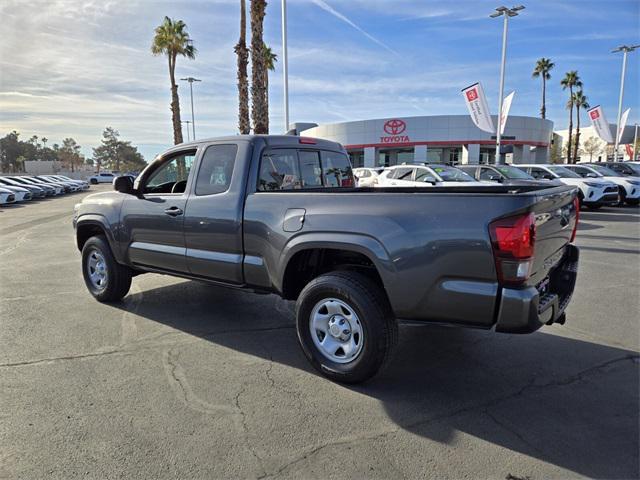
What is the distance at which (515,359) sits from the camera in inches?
152

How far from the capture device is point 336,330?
339 centimetres

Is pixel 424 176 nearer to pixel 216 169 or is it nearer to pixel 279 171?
pixel 279 171

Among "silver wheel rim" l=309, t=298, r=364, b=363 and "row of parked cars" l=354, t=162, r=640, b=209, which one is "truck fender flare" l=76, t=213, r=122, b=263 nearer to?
"silver wheel rim" l=309, t=298, r=364, b=363

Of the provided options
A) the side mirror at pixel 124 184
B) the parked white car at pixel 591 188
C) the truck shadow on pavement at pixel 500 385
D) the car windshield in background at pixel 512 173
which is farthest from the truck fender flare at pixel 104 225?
the parked white car at pixel 591 188

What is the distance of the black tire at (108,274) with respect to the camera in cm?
529

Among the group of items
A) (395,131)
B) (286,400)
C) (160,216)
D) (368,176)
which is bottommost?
(286,400)

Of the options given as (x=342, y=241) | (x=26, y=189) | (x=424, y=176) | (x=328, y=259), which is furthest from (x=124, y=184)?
(x=26, y=189)

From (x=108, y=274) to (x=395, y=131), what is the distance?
1689 inches

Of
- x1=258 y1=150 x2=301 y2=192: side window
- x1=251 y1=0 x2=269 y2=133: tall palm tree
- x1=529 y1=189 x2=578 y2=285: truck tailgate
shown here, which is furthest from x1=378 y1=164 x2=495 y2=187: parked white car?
x1=529 y1=189 x2=578 y2=285: truck tailgate

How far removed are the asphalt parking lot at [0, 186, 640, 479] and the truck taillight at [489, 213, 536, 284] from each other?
107 cm

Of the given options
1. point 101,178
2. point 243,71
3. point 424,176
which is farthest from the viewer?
point 101,178

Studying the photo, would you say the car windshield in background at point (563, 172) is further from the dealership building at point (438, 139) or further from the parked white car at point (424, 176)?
the dealership building at point (438, 139)

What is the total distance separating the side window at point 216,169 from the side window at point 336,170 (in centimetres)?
113

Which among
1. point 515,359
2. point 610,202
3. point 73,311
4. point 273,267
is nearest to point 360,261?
point 273,267
